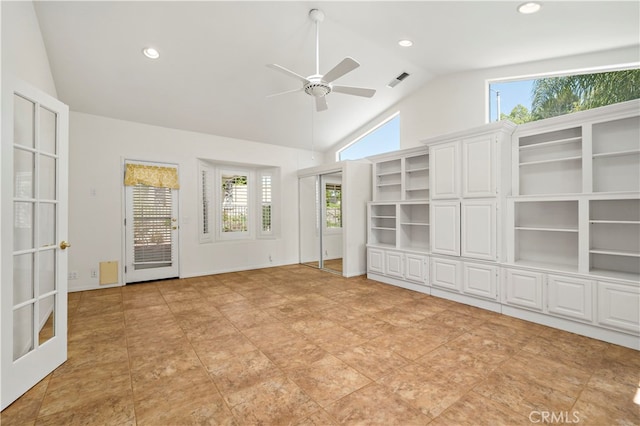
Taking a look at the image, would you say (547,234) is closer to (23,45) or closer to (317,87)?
(317,87)

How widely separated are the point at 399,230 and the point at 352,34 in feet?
10.1

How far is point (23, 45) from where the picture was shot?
7.93 feet

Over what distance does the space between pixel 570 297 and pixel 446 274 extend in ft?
4.50

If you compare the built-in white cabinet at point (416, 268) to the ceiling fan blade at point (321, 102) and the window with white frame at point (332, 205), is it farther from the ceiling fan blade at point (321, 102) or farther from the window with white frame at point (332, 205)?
the ceiling fan blade at point (321, 102)

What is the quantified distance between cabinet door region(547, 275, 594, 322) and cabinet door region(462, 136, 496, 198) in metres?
1.17

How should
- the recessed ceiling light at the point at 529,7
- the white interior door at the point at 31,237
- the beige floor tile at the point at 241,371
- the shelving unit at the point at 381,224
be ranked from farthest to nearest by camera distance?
the shelving unit at the point at 381,224, the recessed ceiling light at the point at 529,7, the beige floor tile at the point at 241,371, the white interior door at the point at 31,237

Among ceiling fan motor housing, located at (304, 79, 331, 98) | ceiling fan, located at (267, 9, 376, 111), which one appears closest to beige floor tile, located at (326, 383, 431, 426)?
ceiling fan, located at (267, 9, 376, 111)

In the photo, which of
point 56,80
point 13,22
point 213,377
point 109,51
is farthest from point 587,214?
point 56,80

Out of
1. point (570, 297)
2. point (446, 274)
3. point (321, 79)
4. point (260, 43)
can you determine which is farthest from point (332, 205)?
point (570, 297)

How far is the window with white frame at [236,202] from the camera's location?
5.96 metres

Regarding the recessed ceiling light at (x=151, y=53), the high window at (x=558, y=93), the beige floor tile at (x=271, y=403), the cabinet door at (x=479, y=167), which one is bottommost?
the beige floor tile at (x=271, y=403)

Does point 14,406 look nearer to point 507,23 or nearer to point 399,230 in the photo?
point 399,230

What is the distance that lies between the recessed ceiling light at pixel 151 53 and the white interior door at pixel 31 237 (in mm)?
1606

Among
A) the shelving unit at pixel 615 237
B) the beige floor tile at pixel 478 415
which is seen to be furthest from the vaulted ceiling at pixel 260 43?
the beige floor tile at pixel 478 415
